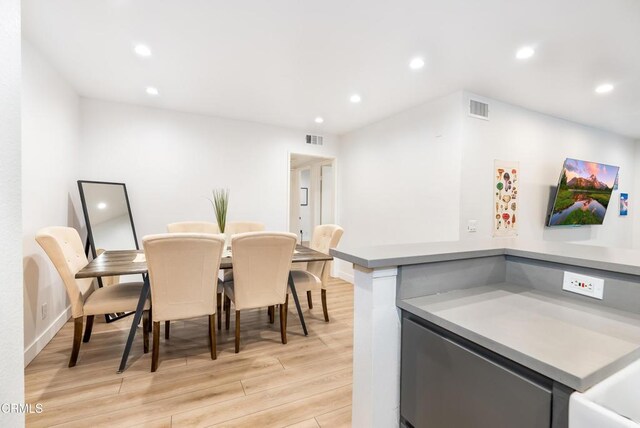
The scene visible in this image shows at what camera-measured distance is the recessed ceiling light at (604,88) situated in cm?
278

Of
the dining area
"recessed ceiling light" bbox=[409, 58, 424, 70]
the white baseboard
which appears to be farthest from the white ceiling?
the white baseboard

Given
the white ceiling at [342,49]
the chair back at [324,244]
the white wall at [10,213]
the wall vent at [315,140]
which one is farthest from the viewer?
the wall vent at [315,140]

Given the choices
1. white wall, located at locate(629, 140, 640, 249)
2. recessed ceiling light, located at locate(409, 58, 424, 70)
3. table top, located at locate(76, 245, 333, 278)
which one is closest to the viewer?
table top, located at locate(76, 245, 333, 278)

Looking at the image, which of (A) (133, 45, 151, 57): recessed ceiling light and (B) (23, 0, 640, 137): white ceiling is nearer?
(B) (23, 0, 640, 137): white ceiling

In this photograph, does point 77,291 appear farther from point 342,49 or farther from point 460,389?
point 342,49

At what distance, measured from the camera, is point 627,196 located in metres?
4.77

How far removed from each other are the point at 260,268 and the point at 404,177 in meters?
2.32

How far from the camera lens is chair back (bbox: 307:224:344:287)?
295 cm

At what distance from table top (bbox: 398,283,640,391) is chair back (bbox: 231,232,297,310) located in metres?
1.33

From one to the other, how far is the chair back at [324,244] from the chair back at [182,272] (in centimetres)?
120

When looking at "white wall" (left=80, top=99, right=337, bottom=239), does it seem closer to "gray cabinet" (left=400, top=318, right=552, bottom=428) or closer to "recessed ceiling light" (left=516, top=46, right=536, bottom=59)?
"recessed ceiling light" (left=516, top=46, right=536, bottom=59)

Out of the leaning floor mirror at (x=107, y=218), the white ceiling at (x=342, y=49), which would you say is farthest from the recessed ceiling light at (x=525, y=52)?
the leaning floor mirror at (x=107, y=218)

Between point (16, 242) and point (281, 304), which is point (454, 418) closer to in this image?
point (16, 242)

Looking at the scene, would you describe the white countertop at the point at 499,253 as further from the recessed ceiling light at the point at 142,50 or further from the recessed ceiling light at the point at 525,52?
the recessed ceiling light at the point at 142,50
